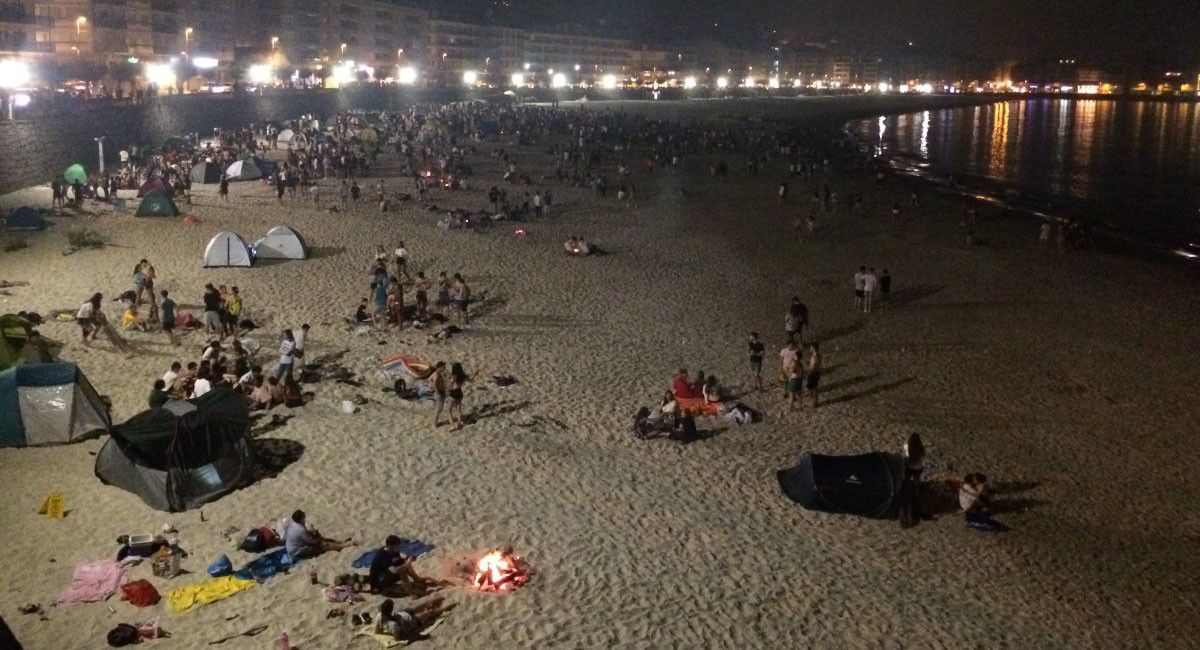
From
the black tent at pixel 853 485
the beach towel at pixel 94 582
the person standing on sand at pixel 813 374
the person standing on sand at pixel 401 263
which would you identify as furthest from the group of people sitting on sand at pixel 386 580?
the person standing on sand at pixel 401 263

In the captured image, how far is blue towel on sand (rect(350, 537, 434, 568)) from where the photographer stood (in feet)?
30.8

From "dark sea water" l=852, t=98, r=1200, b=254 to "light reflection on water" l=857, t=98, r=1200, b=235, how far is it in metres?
0.06

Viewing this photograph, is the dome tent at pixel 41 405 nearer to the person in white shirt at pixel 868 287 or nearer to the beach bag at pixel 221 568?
the beach bag at pixel 221 568

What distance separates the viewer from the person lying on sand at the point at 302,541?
946cm

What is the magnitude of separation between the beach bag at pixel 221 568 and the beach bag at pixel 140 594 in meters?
0.56

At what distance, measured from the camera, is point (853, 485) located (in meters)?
10.7

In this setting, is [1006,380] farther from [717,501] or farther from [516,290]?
[516,290]

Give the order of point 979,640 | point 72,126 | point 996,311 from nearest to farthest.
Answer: point 979,640
point 996,311
point 72,126

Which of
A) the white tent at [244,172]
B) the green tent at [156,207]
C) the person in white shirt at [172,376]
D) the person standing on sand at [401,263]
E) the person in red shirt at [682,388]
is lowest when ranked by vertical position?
the person in red shirt at [682,388]

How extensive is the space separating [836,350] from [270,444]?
9892mm

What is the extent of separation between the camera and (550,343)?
54.6 ft

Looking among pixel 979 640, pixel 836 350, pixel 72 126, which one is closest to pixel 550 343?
pixel 836 350

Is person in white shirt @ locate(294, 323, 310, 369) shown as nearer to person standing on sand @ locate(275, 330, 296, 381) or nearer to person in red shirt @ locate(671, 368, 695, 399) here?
person standing on sand @ locate(275, 330, 296, 381)

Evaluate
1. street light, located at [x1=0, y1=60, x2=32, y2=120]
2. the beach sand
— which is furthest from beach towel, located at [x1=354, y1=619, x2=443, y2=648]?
street light, located at [x1=0, y1=60, x2=32, y2=120]
